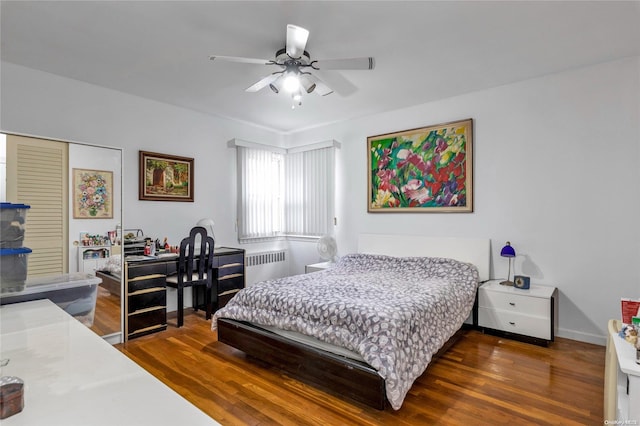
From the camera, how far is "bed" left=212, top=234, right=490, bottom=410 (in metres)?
2.11

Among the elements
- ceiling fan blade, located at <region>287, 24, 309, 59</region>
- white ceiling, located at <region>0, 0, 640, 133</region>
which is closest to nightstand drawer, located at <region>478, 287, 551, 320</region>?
white ceiling, located at <region>0, 0, 640, 133</region>

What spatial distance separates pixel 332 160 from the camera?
16.3ft

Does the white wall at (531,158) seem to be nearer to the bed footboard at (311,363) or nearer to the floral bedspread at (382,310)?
the floral bedspread at (382,310)

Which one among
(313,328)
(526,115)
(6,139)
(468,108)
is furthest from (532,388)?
(6,139)

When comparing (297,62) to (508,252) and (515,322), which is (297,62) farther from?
(515,322)

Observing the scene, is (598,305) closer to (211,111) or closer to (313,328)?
(313,328)

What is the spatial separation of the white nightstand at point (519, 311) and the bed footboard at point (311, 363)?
6.14ft

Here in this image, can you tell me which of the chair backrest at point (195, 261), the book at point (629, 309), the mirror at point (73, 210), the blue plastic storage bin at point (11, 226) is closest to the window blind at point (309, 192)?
the chair backrest at point (195, 261)

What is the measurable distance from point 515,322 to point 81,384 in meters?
3.49

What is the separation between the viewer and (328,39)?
8.43 feet

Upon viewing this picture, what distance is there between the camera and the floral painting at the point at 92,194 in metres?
2.90

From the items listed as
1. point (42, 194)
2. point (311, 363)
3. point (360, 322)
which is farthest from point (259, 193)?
point (360, 322)

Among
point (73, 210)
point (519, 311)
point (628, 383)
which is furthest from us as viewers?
point (519, 311)

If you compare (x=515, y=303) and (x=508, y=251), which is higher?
(x=508, y=251)
